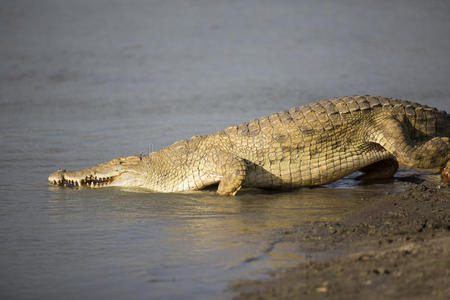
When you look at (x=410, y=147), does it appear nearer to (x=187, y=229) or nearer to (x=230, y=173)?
(x=230, y=173)

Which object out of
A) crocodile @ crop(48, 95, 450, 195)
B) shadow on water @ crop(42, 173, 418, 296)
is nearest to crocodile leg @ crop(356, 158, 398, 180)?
shadow on water @ crop(42, 173, 418, 296)

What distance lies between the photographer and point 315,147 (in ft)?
22.9

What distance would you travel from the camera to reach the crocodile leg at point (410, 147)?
6660mm

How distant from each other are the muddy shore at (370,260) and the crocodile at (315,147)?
1634 mm

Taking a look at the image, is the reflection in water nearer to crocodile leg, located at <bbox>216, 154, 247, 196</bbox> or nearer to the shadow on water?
the shadow on water

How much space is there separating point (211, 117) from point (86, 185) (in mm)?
6427

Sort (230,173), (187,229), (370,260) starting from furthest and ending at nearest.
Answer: (230,173), (187,229), (370,260)

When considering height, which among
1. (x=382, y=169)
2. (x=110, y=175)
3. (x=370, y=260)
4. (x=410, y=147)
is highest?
(x=410, y=147)

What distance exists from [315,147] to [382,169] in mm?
1455

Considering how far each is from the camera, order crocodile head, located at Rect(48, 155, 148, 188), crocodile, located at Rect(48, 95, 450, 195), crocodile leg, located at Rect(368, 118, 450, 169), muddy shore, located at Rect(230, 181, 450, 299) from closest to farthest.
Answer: muddy shore, located at Rect(230, 181, 450, 299) → crocodile leg, located at Rect(368, 118, 450, 169) → crocodile, located at Rect(48, 95, 450, 195) → crocodile head, located at Rect(48, 155, 148, 188)

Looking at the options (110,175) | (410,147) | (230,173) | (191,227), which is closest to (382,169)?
(410,147)

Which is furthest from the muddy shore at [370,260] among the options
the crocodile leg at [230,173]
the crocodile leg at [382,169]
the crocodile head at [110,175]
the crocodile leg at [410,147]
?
the crocodile head at [110,175]

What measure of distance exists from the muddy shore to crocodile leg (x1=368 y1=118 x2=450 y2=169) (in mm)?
1407

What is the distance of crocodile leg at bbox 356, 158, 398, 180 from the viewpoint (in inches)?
306
